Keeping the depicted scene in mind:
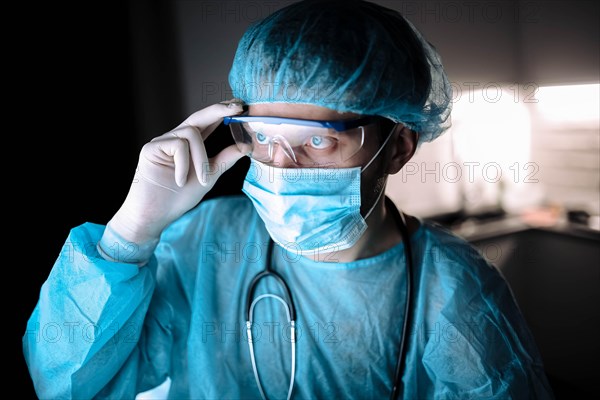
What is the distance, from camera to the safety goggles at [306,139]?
3.75ft

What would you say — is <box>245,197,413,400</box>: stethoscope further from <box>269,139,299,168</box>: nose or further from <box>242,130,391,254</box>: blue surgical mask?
<box>269,139,299,168</box>: nose

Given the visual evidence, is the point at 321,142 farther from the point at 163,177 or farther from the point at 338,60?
the point at 163,177

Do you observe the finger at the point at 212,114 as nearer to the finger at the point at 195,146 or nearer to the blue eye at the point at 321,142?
the finger at the point at 195,146

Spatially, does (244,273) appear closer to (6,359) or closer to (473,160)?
(6,359)

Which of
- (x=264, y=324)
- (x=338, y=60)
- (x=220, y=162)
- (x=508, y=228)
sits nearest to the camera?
(x=338, y=60)

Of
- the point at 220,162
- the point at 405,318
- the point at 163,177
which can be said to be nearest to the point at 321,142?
the point at 220,162

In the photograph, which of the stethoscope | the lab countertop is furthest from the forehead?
the lab countertop

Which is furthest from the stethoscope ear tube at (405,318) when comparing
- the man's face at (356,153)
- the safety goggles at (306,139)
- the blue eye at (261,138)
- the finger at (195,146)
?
the finger at (195,146)

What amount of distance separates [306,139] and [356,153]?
0.41ft

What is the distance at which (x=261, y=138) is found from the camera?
122 centimetres

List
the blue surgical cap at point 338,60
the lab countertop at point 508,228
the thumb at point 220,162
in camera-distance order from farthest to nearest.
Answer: the lab countertop at point 508,228, the thumb at point 220,162, the blue surgical cap at point 338,60

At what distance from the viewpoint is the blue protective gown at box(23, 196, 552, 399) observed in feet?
3.86

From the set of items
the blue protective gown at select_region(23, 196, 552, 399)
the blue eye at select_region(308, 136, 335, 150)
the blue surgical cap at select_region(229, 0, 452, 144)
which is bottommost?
the blue protective gown at select_region(23, 196, 552, 399)

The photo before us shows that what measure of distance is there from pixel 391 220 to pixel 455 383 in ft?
1.47
